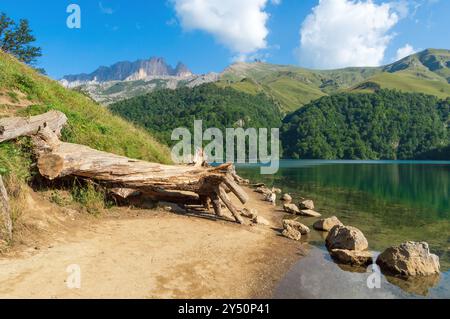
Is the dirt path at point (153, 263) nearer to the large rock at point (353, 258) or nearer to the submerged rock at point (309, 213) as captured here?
the large rock at point (353, 258)

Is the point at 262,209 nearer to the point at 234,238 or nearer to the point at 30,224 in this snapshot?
the point at 234,238

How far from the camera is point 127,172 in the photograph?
14961mm

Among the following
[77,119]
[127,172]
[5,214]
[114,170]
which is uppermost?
[77,119]

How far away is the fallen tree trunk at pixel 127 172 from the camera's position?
516 inches

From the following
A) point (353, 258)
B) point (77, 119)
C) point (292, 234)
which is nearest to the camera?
point (353, 258)

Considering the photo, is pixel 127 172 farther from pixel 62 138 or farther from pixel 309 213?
pixel 309 213

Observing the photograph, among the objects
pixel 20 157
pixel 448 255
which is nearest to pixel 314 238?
pixel 448 255

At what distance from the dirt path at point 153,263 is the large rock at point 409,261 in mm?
3568

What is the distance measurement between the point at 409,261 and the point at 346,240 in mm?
2919

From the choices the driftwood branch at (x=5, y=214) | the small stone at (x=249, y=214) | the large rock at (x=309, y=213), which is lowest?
the large rock at (x=309, y=213)

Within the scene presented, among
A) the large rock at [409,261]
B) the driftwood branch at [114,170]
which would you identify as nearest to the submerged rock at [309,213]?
the driftwood branch at [114,170]

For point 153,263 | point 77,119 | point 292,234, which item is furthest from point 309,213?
point 77,119

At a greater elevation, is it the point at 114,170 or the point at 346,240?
the point at 114,170
